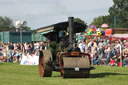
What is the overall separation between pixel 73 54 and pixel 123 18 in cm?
7844

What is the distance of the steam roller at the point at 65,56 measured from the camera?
A: 576 inches

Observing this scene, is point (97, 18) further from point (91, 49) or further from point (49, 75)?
point (49, 75)

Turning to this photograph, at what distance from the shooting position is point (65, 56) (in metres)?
15.1

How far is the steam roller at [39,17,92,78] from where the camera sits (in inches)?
576

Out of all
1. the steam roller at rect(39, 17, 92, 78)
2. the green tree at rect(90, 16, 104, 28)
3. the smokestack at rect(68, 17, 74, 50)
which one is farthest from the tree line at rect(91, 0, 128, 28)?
the smokestack at rect(68, 17, 74, 50)

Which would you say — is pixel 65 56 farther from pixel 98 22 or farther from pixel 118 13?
pixel 98 22

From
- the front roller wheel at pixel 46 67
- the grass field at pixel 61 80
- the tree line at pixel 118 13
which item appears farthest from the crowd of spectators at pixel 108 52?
the tree line at pixel 118 13

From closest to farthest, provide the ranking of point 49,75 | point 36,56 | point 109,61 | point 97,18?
point 49,75, point 109,61, point 36,56, point 97,18

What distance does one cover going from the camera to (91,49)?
90.5ft

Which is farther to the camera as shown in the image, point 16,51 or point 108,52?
point 16,51

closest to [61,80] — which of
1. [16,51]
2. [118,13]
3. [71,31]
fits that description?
[71,31]

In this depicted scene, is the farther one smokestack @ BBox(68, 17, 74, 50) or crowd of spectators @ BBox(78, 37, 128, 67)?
crowd of spectators @ BBox(78, 37, 128, 67)

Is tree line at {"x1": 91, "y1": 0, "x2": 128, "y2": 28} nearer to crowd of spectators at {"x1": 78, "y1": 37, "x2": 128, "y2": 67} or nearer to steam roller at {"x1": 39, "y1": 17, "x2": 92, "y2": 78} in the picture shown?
crowd of spectators at {"x1": 78, "y1": 37, "x2": 128, "y2": 67}

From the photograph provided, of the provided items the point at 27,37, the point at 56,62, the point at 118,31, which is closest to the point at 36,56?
the point at 56,62
